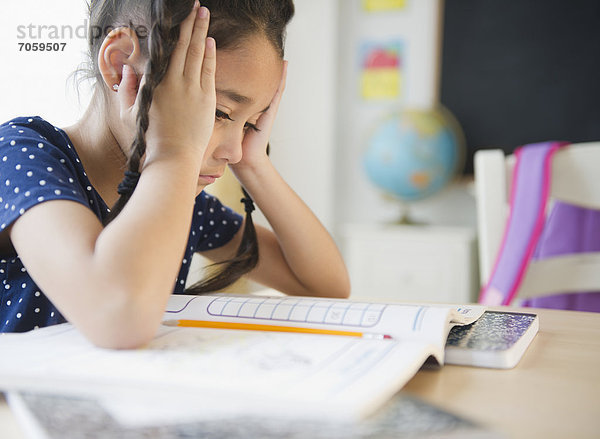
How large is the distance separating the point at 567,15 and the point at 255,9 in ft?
8.02

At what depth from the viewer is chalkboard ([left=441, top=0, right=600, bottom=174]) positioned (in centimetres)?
285

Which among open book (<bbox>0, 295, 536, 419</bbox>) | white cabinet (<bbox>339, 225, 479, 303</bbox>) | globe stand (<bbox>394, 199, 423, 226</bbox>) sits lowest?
white cabinet (<bbox>339, 225, 479, 303</bbox>)

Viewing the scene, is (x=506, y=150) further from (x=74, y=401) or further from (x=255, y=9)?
(x=74, y=401)

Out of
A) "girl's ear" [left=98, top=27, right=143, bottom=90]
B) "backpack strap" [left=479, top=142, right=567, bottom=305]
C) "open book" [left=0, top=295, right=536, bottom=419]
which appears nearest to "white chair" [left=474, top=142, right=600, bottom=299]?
"backpack strap" [left=479, top=142, right=567, bottom=305]

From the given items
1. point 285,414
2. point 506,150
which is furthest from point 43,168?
point 506,150

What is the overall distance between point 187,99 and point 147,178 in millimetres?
106

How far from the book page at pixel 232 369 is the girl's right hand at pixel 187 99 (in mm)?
214

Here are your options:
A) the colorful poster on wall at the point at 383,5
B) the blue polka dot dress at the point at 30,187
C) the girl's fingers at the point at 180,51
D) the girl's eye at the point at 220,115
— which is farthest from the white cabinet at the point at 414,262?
the girl's fingers at the point at 180,51

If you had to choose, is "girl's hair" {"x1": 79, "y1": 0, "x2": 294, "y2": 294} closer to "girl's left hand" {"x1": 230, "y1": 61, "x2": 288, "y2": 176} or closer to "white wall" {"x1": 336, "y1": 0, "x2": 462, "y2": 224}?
"girl's left hand" {"x1": 230, "y1": 61, "x2": 288, "y2": 176}

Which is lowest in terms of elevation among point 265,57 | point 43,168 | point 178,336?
point 178,336

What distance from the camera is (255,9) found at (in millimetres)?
838

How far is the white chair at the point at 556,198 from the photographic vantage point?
1135mm

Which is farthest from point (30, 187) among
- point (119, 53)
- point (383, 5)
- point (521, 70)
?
point (383, 5)

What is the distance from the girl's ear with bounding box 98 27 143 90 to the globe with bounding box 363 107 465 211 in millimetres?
2184
